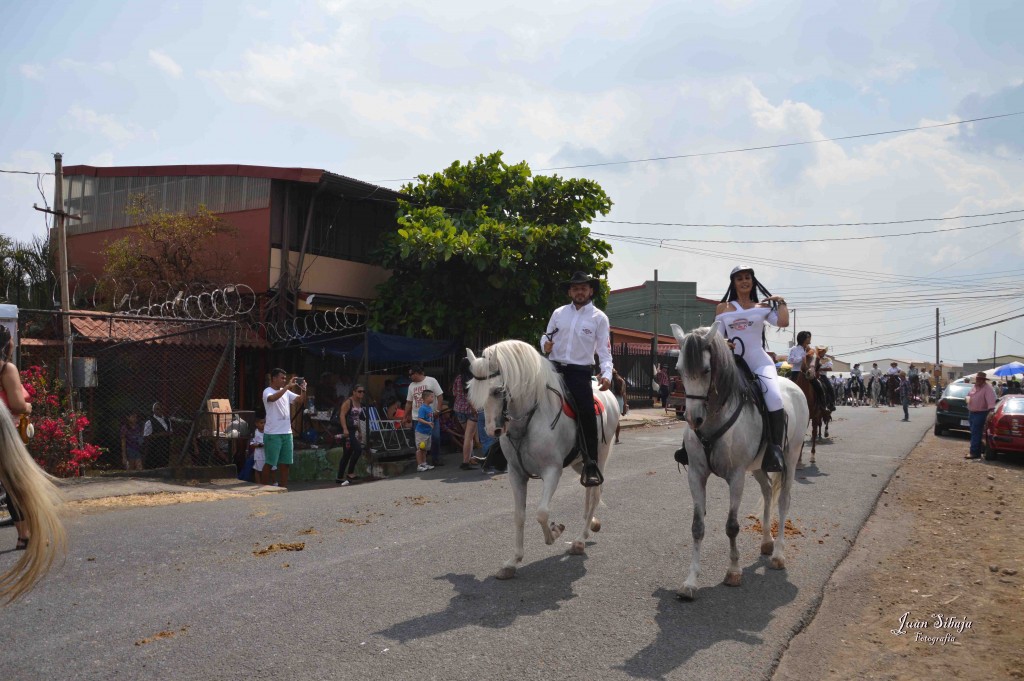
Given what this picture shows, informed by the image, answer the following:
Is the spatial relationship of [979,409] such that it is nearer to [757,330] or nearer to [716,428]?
[757,330]

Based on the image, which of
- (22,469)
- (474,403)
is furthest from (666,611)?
(22,469)

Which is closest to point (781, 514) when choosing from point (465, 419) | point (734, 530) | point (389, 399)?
point (734, 530)

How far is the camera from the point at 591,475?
21.9ft

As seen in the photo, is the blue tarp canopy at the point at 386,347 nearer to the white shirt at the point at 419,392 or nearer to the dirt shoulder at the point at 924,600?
the white shirt at the point at 419,392

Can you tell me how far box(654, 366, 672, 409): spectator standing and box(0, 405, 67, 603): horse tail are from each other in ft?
77.2

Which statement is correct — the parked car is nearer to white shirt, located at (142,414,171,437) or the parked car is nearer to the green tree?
the green tree

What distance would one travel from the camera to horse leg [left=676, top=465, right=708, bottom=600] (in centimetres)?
552

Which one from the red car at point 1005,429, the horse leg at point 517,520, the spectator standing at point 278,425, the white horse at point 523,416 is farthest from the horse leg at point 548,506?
the red car at point 1005,429

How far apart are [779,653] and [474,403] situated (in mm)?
2849

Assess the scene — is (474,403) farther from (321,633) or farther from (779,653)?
(779,653)

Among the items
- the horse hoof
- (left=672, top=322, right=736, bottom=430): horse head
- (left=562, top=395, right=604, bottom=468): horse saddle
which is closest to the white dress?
(left=672, top=322, right=736, bottom=430): horse head

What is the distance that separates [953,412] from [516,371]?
61.5 ft

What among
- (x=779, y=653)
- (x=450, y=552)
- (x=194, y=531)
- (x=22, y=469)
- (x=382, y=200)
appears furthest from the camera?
(x=382, y=200)

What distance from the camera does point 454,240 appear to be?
15.8 meters
